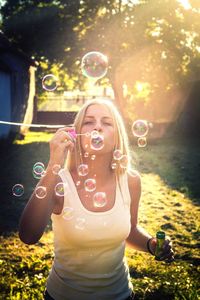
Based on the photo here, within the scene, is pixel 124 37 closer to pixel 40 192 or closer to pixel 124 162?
pixel 124 162

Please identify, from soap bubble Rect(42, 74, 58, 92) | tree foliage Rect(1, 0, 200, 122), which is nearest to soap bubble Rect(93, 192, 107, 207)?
soap bubble Rect(42, 74, 58, 92)

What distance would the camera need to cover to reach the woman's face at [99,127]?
2.70m

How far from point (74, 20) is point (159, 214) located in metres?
22.4

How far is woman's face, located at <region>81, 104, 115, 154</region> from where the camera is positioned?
2.70 m

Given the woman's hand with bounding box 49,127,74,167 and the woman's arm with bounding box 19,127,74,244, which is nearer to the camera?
the woman's arm with bounding box 19,127,74,244

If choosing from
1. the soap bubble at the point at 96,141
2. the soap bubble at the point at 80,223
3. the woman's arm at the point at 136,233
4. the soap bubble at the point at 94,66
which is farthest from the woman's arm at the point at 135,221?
the soap bubble at the point at 94,66

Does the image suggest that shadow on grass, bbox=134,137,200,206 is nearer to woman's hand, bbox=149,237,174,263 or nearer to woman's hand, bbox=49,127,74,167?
woman's hand, bbox=149,237,174,263

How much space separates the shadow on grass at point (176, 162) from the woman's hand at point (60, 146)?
284 inches

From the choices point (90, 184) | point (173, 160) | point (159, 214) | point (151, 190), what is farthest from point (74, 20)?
point (90, 184)

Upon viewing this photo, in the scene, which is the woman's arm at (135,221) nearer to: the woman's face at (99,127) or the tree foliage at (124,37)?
the woman's face at (99,127)

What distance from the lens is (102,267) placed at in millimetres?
2439

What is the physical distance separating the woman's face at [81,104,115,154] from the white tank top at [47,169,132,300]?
14.5 inches

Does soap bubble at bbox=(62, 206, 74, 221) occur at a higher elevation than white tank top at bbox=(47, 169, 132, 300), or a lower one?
higher

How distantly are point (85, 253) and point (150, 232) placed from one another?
474 cm
